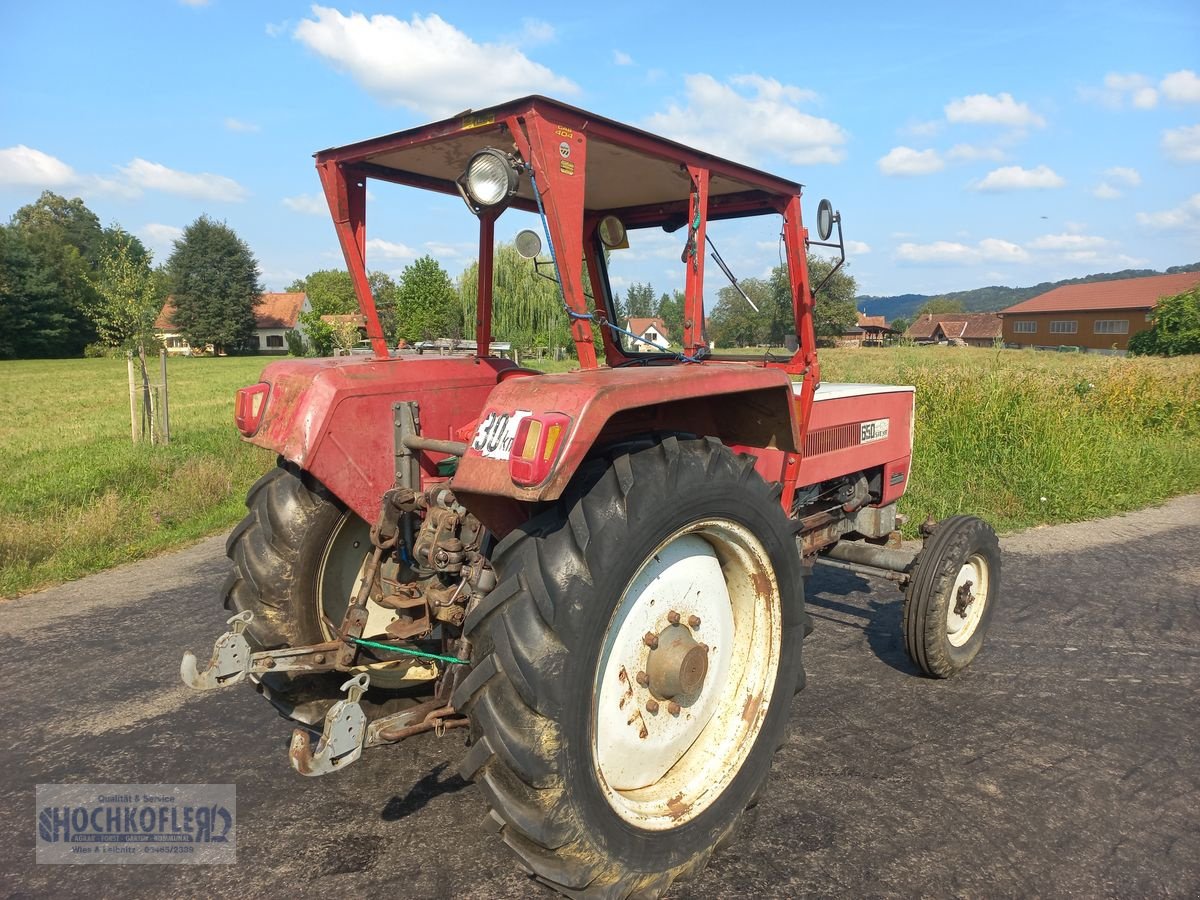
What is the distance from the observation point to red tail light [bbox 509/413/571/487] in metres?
2.00

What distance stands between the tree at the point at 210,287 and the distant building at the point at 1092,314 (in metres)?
63.7

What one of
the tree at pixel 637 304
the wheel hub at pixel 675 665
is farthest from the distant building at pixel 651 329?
the wheel hub at pixel 675 665

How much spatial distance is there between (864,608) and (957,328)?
110 meters

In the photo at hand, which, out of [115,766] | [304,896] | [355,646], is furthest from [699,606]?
[115,766]

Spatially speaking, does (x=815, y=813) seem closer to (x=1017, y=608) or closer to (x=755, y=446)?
(x=755, y=446)

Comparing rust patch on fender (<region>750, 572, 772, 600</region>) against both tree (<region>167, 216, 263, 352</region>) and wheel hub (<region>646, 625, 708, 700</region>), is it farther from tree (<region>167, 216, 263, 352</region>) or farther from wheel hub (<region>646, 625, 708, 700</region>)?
tree (<region>167, 216, 263, 352</region>)

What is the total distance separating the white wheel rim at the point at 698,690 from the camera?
7.76ft

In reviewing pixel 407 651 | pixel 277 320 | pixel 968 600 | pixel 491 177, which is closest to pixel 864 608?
pixel 968 600

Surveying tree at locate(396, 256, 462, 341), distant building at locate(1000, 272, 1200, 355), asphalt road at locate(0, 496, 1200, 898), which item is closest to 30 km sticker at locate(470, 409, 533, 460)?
asphalt road at locate(0, 496, 1200, 898)

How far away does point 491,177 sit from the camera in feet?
7.88

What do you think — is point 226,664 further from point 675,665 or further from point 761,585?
point 761,585

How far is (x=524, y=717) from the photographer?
1962 mm

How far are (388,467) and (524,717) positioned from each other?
1.35 metres

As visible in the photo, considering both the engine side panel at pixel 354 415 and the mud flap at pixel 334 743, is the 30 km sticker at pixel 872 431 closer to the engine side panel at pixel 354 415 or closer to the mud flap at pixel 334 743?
the engine side panel at pixel 354 415
